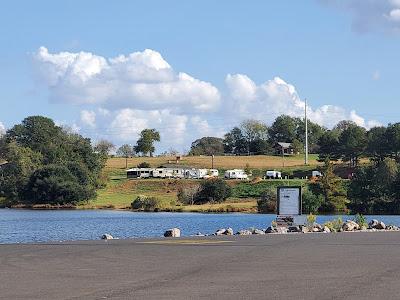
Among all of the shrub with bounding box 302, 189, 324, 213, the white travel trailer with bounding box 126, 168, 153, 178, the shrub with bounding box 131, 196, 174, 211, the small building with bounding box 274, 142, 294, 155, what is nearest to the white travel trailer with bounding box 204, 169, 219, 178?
the white travel trailer with bounding box 126, 168, 153, 178

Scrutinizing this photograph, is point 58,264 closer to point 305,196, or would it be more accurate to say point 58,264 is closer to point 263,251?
point 263,251

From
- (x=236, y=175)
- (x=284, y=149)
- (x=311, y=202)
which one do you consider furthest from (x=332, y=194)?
(x=284, y=149)

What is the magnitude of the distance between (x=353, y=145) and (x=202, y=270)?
5149 inches

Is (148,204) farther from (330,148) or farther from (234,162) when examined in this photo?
(330,148)

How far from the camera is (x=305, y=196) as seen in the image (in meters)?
91.2

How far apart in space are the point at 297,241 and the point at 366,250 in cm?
436

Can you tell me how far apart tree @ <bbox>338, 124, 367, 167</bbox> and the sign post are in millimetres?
105119

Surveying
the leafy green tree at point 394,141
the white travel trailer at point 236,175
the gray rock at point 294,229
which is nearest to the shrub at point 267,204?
the white travel trailer at point 236,175

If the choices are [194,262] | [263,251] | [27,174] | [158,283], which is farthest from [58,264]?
[27,174]

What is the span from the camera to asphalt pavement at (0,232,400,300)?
13922mm

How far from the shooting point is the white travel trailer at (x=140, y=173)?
464 feet

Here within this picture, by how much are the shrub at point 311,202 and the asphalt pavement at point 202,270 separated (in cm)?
6486

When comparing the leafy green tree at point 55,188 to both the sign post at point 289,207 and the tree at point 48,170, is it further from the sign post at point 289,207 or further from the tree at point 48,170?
the sign post at point 289,207

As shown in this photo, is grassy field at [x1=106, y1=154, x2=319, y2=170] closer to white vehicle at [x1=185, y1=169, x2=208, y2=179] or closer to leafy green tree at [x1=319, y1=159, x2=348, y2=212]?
white vehicle at [x1=185, y1=169, x2=208, y2=179]
